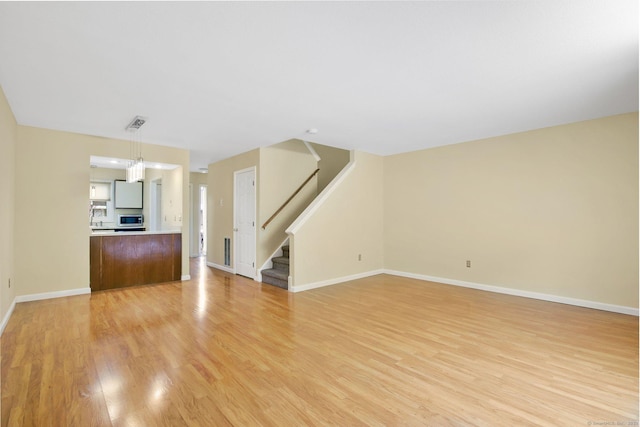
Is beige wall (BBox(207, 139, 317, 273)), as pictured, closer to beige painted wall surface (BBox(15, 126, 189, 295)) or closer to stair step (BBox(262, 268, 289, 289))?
stair step (BBox(262, 268, 289, 289))

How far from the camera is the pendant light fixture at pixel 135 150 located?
408 centimetres

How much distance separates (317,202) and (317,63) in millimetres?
3038

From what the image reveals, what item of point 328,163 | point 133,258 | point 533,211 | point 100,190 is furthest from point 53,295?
point 533,211

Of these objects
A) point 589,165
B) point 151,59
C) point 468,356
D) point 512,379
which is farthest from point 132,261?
point 589,165

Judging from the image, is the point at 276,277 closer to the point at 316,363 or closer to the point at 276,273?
the point at 276,273

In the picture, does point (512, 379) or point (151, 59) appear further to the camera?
point (151, 59)

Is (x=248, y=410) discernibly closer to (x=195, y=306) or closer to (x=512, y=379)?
(x=512, y=379)

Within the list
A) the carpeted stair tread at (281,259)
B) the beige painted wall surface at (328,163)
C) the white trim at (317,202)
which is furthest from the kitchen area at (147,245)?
the beige painted wall surface at (328,163)

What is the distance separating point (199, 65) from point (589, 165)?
195 inches

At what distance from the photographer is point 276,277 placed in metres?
5.30

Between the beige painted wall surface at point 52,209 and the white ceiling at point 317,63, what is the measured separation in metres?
0.42

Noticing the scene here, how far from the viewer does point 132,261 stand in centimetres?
529

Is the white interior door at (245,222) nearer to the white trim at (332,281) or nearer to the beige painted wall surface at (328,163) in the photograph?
the white trim at (332,281)

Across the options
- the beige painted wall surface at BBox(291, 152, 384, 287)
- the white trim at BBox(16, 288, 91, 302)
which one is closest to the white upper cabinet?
the white trim at BBox(16, 288, 91, 302)
